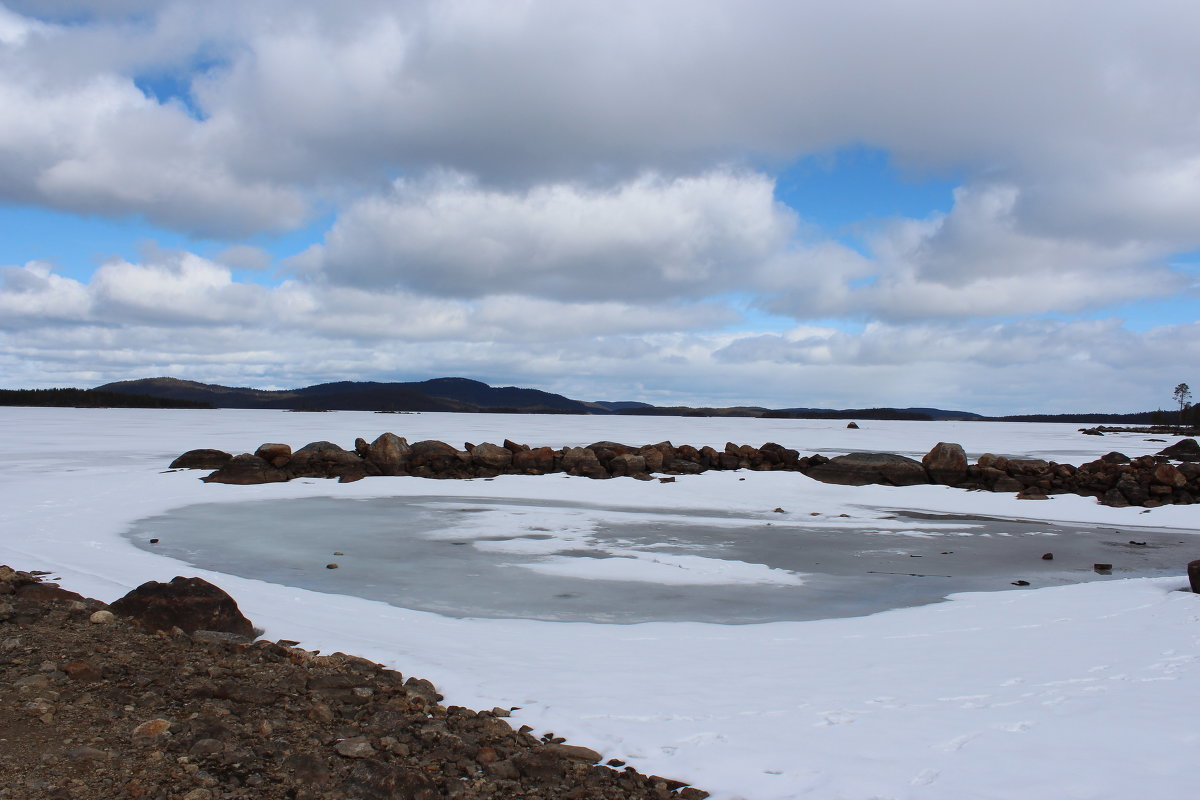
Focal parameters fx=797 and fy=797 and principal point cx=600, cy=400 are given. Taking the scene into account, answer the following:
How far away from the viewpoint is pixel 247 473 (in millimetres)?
18828

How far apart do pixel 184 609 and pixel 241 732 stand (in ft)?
7.61

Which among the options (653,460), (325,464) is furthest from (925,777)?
(325,464)

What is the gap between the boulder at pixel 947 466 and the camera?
64.5ft

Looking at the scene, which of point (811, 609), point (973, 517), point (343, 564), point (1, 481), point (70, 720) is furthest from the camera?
point (1, 481)

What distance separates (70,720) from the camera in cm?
414

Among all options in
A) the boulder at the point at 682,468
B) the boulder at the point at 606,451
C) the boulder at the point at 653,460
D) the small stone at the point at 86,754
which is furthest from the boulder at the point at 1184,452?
the small stone at the point at 86,754

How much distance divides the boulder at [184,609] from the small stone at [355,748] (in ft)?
7.97

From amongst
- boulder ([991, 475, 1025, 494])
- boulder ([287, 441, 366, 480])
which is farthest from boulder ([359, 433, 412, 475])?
boulder ([991, 475, 1025, 494])

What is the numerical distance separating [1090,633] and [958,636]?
1.11 m

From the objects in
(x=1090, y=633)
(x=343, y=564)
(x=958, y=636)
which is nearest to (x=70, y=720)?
(x=343, y=564)

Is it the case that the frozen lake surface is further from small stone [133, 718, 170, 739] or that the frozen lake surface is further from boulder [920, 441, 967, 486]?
boulder [920, 441, 967, 486]

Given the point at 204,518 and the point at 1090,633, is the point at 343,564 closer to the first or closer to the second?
the point at 204,518

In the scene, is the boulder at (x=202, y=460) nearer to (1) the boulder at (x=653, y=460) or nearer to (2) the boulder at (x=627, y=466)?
(2) the boulder at (x=627, y=466)

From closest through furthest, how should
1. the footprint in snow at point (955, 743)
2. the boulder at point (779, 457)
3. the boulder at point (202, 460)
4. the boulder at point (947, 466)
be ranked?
the footprint in snow at point (955, 743), the boulder at point (947, 466), the boulder at point (202, 460), the boulder at point (779, 457)
